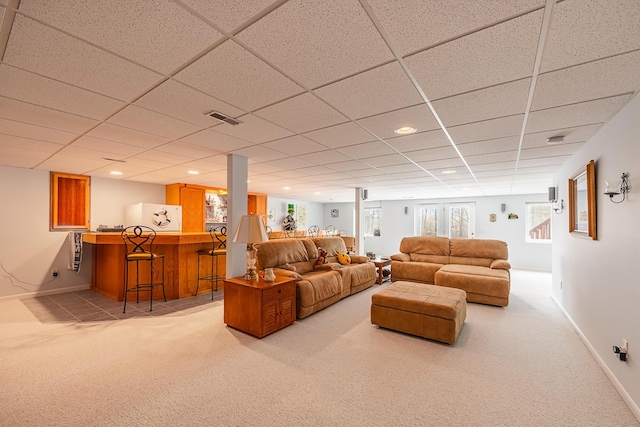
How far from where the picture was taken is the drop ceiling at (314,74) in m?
1.31

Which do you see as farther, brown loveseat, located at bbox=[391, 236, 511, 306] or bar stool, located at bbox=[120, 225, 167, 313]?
brown loveseat, located at bbox=[391, 236, 511, 306]

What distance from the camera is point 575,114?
246cm

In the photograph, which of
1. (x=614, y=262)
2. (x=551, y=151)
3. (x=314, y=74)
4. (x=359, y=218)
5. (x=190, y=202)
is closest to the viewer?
(x=314, y=74)

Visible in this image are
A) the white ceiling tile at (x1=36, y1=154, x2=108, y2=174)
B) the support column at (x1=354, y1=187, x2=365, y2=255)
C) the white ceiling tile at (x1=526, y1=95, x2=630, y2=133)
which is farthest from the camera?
the support column at (x1=354, y1=187, x2=365, y2=255)

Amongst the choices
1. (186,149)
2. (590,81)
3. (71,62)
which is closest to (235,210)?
(186,149)

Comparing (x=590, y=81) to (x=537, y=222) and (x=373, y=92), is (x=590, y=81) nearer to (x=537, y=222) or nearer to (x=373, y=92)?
(x=373, y=92)

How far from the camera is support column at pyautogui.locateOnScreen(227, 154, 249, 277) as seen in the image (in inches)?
155

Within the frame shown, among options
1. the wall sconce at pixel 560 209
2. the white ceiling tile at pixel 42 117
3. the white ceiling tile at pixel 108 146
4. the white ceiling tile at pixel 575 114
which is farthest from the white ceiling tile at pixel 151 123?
the wall sconce at pixel 560 209

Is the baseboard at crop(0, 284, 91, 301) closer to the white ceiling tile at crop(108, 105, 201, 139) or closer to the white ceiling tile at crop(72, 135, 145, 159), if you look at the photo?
the white ceiling tile at crop(72, 135, 145, 159)

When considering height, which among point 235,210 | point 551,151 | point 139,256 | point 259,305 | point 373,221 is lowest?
point 259,305

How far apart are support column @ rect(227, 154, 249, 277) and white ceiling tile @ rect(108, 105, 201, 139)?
0.96 meters

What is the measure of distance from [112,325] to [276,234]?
507 centimetres

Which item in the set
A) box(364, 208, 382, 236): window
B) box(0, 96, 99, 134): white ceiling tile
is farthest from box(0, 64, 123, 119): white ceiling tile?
box(364, 208, 382, 236): window

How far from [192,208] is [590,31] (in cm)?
730
